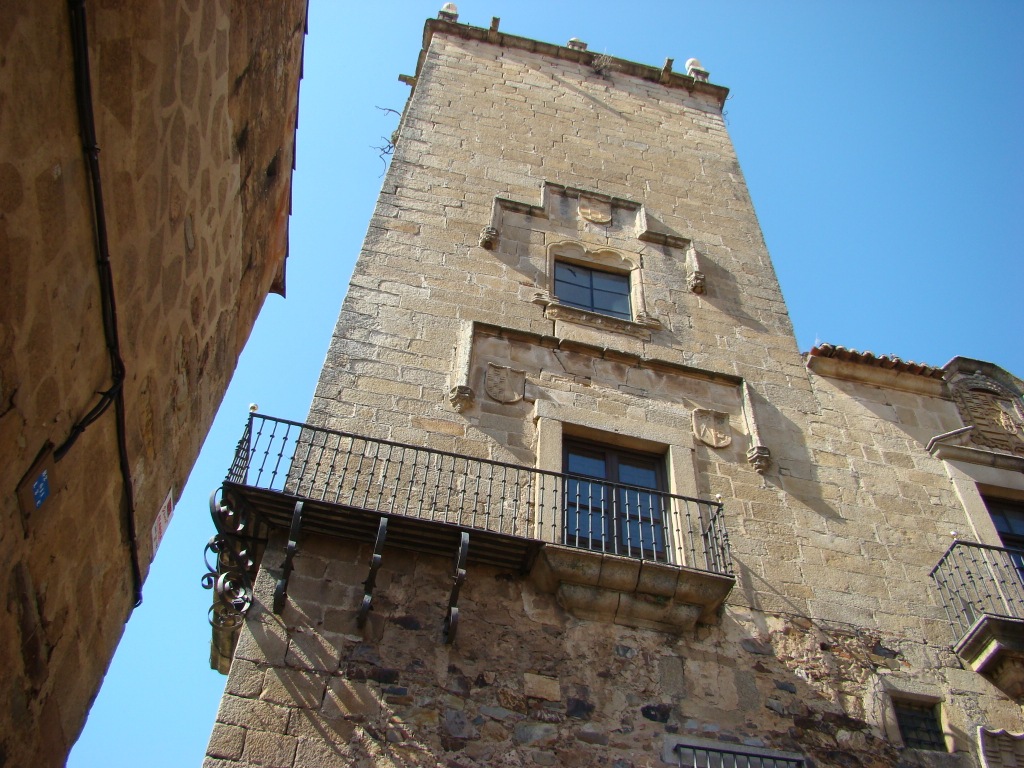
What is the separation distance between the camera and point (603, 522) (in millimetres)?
6988

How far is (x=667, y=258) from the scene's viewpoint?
10.5 m

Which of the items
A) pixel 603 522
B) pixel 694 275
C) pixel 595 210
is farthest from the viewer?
pixel 595 210

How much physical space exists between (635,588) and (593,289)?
13.5ft

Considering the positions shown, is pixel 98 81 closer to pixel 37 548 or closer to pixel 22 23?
pixel 22 23

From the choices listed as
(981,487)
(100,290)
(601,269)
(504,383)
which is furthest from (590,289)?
(100,290)

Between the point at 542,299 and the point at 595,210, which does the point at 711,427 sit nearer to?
the point at 542,299

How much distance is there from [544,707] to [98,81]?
4.36 meters

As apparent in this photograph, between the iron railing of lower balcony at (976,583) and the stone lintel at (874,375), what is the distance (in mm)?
2258

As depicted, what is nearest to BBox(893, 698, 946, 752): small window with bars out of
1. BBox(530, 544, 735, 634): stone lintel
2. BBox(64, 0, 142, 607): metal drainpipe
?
BBox(530, 544, 735, 634): stone lintel

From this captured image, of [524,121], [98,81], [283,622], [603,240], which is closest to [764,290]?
[603,240]

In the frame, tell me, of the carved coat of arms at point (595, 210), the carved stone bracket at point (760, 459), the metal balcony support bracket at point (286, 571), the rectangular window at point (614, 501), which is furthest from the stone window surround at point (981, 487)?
the metal balcony support bracket at point (286, 571)

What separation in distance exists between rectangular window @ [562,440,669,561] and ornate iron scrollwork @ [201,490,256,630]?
7.62 feet

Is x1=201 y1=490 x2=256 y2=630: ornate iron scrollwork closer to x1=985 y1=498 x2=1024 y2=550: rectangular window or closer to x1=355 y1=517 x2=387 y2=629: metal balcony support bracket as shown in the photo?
x1=355 y1=517 x2=387 y2=629: metal balcony support bracket

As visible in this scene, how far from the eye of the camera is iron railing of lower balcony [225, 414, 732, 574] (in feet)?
22.2
